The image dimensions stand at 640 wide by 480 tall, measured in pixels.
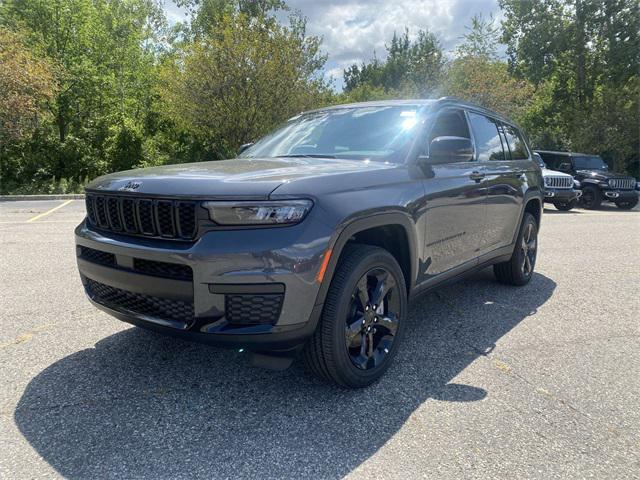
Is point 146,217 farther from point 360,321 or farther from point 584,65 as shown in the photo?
point 584,65

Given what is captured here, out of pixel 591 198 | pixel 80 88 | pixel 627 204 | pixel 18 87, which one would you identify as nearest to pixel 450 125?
pixel 591 198

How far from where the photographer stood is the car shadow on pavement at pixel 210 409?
2227mm

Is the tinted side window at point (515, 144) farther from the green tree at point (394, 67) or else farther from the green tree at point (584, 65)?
the green tree at point (394, 67)

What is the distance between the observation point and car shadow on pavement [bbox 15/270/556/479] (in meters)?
Result: 2.23

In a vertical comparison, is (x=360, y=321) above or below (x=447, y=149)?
below

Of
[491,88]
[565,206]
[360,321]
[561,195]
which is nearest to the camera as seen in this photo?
Answer: [360,321]

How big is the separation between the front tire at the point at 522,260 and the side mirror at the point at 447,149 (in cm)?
198

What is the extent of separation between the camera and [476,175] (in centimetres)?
399

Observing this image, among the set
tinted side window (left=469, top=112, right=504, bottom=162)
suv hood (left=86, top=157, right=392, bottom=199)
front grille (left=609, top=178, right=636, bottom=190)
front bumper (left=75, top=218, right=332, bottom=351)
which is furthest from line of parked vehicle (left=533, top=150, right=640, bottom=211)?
front bumper (left=75, top=218, right=332, bottom=351)

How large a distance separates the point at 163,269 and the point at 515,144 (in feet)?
13.8

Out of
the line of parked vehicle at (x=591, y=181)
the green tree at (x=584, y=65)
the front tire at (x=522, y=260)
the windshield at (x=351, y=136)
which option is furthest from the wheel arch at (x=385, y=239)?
the green tree at (x=584, y=65)

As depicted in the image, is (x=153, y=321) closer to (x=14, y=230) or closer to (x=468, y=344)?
(x=468, y=344)

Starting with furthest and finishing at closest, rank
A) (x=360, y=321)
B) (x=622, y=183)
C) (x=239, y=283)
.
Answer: (x=622, y=183), (x=360, y=321), (x=239, y=283)

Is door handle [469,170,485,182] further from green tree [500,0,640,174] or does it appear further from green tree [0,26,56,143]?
green tree [500,0,640,174]
